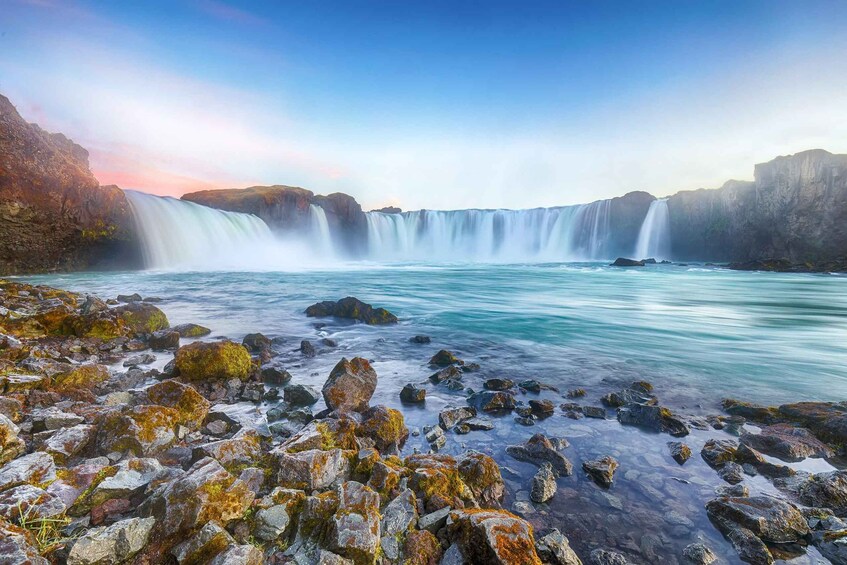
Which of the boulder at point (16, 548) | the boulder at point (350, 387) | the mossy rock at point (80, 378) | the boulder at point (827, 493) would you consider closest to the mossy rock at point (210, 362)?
the mossy rock at point (80, 378)

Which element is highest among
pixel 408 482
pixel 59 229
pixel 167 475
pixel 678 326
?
pixel 59 229

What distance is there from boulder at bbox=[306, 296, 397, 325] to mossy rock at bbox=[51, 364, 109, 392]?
7914 millimetres

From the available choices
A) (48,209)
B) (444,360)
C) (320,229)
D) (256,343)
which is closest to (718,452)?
(444,360)

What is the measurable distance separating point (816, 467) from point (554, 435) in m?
2.92

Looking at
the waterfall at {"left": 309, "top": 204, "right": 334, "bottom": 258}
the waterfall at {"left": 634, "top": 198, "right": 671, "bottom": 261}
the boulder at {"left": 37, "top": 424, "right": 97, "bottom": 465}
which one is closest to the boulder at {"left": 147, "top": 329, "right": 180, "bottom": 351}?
the boulder at {"left": 37, "top": 424, "right": 97, "bottom": 465}

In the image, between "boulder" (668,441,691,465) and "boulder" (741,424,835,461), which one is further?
"boulder" (741,424,835,461)

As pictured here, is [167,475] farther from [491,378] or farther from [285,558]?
[491,378]

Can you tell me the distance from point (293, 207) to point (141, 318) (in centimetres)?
6187

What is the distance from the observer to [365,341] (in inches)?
412

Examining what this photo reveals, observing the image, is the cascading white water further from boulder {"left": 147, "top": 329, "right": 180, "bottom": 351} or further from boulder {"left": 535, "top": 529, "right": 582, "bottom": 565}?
Result: boulder {"left": 535, "top": 529, "right": 582, "bottom": 565}

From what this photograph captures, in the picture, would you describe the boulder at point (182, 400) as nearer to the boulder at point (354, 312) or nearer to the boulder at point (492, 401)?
the boulder at point (492, 401)

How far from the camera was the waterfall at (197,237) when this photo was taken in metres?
33.5

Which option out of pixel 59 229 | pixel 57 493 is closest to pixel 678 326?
pixel 57 493

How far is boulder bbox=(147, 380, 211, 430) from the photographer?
4.46m
